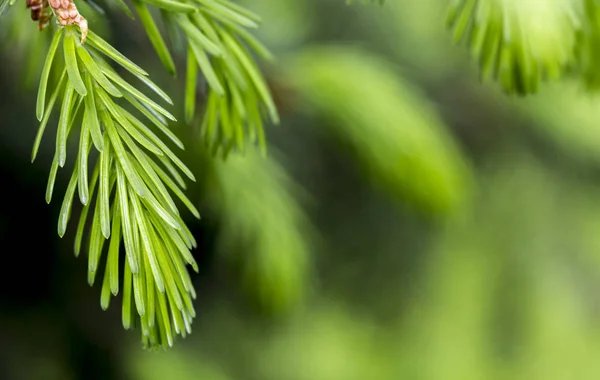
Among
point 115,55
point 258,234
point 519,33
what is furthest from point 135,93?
point 258,234

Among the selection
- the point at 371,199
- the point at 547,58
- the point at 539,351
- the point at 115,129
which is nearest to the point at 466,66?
the point at 371,199

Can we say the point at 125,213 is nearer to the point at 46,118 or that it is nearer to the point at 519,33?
the point at 46,118

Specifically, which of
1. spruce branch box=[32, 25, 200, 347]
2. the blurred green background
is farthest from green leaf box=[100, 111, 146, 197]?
the blurred green background

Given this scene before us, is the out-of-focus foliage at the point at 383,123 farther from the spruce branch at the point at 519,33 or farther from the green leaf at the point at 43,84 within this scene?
the green leaf at the point at 43,84

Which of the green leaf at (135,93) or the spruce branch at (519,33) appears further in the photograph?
the spruce branch at (519,33)

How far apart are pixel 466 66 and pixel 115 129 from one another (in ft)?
2.93

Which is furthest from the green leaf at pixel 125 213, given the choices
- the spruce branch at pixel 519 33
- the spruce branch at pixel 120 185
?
the spruce branch at pixel 519 33

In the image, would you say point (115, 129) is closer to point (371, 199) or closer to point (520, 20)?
point (520, 20)

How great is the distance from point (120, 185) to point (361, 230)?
0.84 metres

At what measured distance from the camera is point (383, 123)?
0.72 m

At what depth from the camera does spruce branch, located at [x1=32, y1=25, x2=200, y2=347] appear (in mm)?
256

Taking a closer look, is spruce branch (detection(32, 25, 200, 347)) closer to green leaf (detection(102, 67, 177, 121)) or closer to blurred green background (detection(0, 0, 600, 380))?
green leaf (detection(102, 67, 177, 121))

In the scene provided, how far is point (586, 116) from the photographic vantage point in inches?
39.6

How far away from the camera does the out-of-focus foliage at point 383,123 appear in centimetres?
69
